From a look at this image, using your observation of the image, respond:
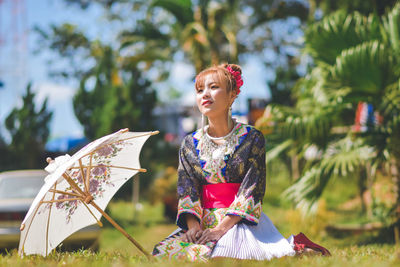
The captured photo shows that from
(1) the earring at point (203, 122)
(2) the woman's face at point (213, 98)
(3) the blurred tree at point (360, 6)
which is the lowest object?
(1) the earring at point (203, 122)

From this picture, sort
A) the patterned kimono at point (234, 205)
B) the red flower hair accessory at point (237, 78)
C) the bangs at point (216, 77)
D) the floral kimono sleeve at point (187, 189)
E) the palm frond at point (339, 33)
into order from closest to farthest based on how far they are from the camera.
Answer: the patterned kimono at point (234, 205), the floral kimono sleeve at point (187, 189), the bangs at point (216, 77), the red flower hair accessory at point (237, 78), the palm frond at point (339, 33)

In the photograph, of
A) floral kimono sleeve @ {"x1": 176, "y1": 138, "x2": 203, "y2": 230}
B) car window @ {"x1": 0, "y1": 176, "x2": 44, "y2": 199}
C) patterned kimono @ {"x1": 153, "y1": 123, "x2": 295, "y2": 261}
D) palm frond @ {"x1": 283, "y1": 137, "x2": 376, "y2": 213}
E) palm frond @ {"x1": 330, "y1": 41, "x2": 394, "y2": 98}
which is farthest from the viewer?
car window @ {"x1": 0, "y1": 176, "x2": 44, "y2": 199}

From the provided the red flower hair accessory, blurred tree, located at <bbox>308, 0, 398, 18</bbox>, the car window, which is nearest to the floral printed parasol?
the red flower hair accessory

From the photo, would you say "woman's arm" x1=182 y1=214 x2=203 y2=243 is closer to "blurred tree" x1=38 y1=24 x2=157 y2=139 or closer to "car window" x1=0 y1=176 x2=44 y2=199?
"car window" x1=0 y1=176 x2=44 y2=199

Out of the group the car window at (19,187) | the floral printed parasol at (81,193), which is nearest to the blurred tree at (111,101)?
the car window at (19,187)

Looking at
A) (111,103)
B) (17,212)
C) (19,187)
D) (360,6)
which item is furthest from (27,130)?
(360,6)

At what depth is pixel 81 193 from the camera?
278cm

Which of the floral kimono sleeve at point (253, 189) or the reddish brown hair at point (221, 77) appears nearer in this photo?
the floral kimono sleeve at point (253, 189)

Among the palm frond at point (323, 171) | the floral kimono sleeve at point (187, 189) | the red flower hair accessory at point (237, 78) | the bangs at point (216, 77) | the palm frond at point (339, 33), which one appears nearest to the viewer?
the floral kimono sleeve at point (187, 189)

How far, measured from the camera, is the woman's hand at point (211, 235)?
8.48 ft

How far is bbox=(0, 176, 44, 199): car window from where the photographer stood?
20.2ft

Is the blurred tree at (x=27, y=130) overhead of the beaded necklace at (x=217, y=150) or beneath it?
beneath

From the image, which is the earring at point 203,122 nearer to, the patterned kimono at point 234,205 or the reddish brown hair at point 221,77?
the patterned kimono at point 234,205

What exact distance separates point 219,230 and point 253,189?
33cm
